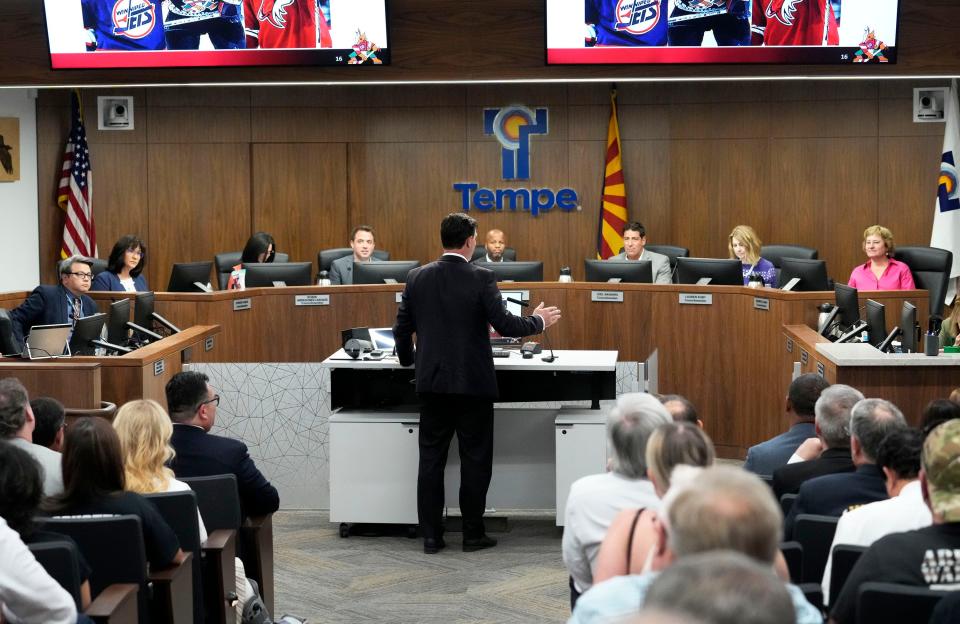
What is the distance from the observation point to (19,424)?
3.89 metres

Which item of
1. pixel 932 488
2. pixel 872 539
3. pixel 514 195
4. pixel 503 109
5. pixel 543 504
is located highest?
pixel 503 109

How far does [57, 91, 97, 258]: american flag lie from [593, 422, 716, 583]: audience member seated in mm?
8602

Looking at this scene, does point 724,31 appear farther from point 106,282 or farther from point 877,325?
point 106,282

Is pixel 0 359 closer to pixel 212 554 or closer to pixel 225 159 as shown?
pixel 212 554

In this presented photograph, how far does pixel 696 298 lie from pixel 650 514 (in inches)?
199

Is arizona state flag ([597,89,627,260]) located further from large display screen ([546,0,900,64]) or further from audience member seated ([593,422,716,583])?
audience member seated ([593,422,716,583])

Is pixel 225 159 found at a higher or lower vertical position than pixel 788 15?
lower

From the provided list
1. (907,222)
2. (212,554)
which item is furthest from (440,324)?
(907,222)

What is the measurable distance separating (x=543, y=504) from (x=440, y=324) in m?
1.16

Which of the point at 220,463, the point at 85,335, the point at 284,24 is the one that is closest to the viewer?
the point at 220,463

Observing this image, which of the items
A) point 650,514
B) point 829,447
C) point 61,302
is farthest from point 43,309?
point 650,514

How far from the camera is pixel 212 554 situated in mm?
3949

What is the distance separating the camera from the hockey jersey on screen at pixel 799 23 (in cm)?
886

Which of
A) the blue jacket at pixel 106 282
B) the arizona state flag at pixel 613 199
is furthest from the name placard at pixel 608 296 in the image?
the blue jacket at pixel 106 282
